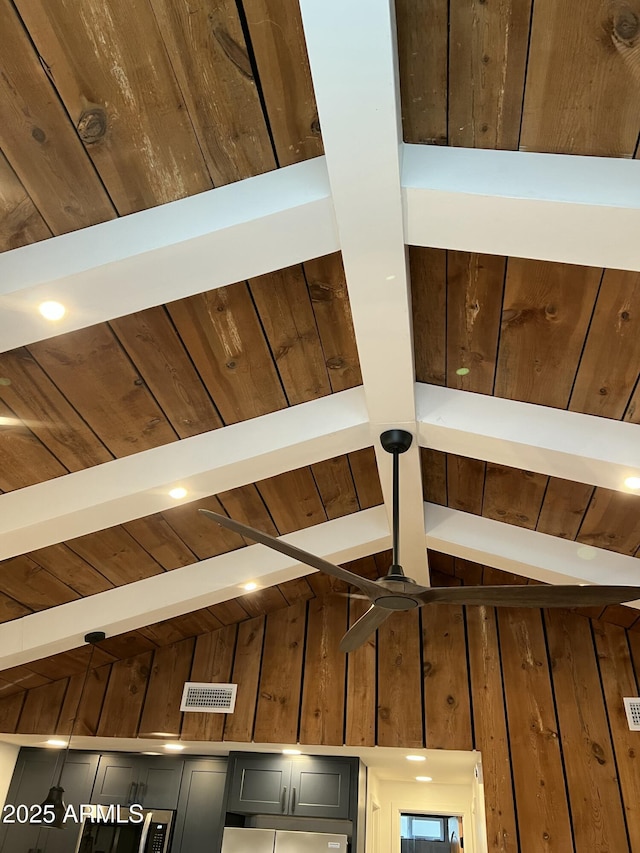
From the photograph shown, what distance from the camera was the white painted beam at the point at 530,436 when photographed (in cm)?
232

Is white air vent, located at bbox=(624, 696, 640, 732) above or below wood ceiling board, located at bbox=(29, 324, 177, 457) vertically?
below

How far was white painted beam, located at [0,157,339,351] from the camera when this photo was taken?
167 cm

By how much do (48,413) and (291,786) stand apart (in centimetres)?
316

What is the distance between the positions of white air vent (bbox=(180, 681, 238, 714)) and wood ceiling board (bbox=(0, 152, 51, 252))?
123 inches

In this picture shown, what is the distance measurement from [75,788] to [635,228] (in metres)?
4.98

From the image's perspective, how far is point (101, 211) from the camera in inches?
67.5

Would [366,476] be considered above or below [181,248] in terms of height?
above

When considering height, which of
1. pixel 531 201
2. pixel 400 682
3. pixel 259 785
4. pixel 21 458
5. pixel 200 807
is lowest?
pixel 200 807

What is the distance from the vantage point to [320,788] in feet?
13.7

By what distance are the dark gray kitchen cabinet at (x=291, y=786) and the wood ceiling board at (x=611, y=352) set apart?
309 centimetres

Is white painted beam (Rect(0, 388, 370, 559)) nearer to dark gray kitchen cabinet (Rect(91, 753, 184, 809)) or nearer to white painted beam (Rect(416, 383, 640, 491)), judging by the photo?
white painted beam (Rect(416, 383, 640, 491))

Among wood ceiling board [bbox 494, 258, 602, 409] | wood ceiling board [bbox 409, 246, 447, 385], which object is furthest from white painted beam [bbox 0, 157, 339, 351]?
wood ceiling board [bbox 494, 258, 602, 409]

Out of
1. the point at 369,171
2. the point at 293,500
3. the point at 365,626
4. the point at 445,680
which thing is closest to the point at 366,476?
the point at 293,500

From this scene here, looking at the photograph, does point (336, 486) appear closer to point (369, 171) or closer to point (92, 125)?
point (369, 171)
